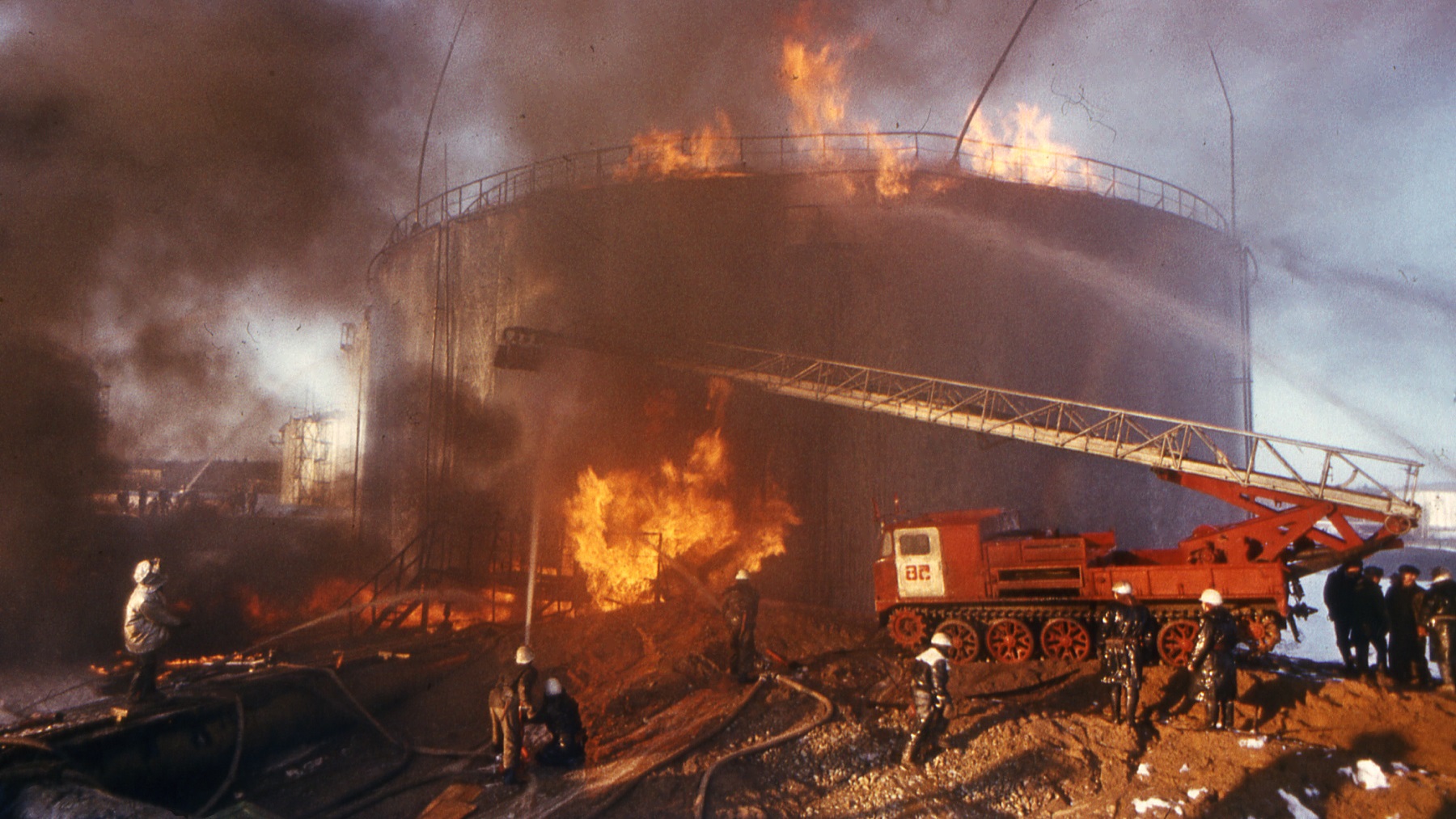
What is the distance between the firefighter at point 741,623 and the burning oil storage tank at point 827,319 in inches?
288

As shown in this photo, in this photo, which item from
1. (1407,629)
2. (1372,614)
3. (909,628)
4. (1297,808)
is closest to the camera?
(1297,808)

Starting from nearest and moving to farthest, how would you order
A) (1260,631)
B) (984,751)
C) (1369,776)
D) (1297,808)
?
(1297,808)
(1369,776)
(984,751)
(1260,631)

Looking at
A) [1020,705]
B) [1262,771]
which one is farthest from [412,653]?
[1262,771]

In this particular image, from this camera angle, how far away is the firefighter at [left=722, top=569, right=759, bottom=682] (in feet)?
38.4

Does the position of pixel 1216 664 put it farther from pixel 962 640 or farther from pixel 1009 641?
pixel 962 640

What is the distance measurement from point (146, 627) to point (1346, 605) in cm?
1662

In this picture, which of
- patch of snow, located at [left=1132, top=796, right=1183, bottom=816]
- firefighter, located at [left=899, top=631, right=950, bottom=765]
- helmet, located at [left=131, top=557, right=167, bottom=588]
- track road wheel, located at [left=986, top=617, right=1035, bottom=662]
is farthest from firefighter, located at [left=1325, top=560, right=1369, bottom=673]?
helmet, located at [left=131, top=557, right=167, bottom=588]

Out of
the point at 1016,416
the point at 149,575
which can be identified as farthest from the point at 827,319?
the point at 149,575

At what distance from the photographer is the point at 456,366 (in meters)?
23.4

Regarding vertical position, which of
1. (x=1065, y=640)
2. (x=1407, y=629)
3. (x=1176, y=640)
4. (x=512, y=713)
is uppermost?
(x=1407, y=629)

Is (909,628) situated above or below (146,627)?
below

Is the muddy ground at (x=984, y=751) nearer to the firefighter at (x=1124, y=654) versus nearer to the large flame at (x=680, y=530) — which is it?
the firefighter at (x=1124, y=654)

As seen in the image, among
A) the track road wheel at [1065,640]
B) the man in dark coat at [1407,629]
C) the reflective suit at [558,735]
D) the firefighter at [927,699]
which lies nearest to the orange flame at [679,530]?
the track road wheel at [1065,640]

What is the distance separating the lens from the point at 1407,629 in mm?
10625
